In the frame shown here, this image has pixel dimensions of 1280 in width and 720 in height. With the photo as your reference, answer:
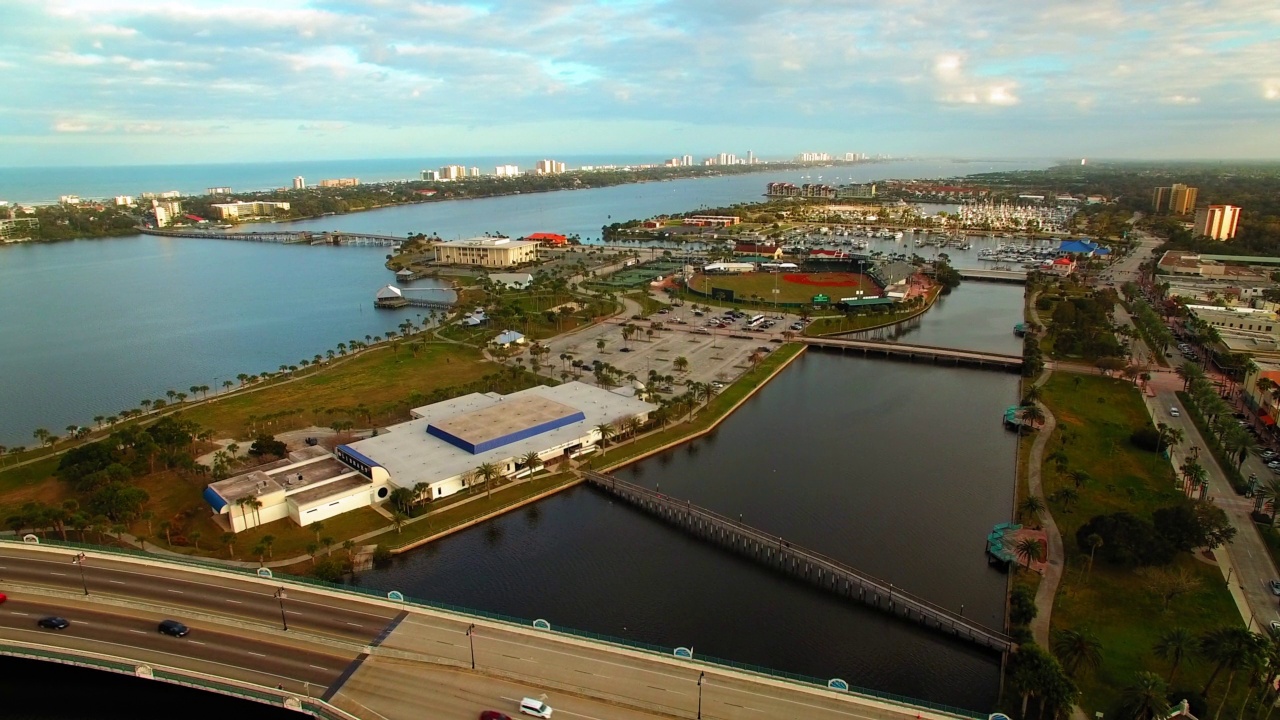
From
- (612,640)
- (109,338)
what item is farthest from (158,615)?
(109,338)

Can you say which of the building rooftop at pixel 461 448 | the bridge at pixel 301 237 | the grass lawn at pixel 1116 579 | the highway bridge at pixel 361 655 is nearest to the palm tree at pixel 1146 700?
the grass lawn at pixel 1116 579

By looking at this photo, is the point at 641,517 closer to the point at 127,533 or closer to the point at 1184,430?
the point at 127,533

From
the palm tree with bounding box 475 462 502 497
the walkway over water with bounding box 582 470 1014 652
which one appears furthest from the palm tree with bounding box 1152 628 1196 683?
the palm tree with bounding box 475 462 502 497

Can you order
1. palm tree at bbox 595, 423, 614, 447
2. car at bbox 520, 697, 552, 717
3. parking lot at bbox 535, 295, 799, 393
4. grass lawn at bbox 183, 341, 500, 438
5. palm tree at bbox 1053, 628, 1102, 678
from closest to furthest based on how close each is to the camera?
car at bbox 520, 697, 552, 717
palm tree at bbox 1053, 628, 1102, 678
palm tree at bbox 595, 423, 614, 447
grass lawn at bbox 183, 341, 500, 438
parking lot at bbox 535, 295, 799, 393

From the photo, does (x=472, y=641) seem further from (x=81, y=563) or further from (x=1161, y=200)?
(x=1161, y=200)

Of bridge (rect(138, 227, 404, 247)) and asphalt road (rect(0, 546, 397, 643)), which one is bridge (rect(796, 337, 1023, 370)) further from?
bridge (rect(138, 227, 404, 247))

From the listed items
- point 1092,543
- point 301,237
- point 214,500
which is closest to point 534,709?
point 214,500

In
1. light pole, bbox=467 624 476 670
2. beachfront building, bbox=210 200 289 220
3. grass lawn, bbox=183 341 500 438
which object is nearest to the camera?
light pole, bbox=467 624 476 670

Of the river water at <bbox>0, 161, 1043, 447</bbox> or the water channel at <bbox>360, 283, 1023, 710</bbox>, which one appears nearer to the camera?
the water channel at <bbox>360, 283, 1023, 710</bbox>
